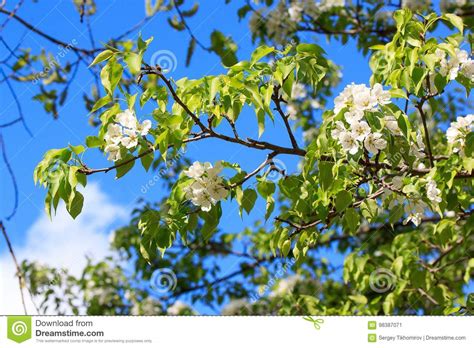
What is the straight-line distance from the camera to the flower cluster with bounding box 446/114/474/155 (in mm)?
1909

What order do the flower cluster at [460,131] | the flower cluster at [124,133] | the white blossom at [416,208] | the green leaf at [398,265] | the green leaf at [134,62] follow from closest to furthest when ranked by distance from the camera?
the green leaf at [134,62] < the flower cluster at [124,133] < the white blossom at [416,208] < the flower cluster at [460,131] < the green leaf at [398,265]

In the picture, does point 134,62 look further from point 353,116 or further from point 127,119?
point 353,116

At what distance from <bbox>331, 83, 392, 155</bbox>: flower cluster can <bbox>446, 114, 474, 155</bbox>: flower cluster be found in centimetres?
42

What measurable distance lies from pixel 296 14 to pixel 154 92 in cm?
207

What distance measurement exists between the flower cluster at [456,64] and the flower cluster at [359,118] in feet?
0.93

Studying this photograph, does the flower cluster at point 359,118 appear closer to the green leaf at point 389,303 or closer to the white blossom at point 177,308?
the green leaf at point 389,303

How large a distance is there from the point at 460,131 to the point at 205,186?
0.75 m

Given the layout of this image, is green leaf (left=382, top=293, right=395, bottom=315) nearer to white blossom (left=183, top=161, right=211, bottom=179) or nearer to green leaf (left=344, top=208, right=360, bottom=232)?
green leaf (left=344, top=208, right=360, bottom=232)

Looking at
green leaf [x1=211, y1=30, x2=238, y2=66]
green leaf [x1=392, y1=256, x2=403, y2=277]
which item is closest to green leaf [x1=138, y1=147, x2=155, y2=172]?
green leaf [x1=392, y1=256, x2=403, y2=277]

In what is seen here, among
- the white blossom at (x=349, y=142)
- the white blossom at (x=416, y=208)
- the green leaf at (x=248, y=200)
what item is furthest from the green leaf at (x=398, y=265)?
the white blossom at (x=349, y=142)

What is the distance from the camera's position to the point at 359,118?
59.6 inches

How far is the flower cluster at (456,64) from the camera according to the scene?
1744mm

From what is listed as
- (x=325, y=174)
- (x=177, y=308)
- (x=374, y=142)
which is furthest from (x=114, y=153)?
(x=177, y=308)
